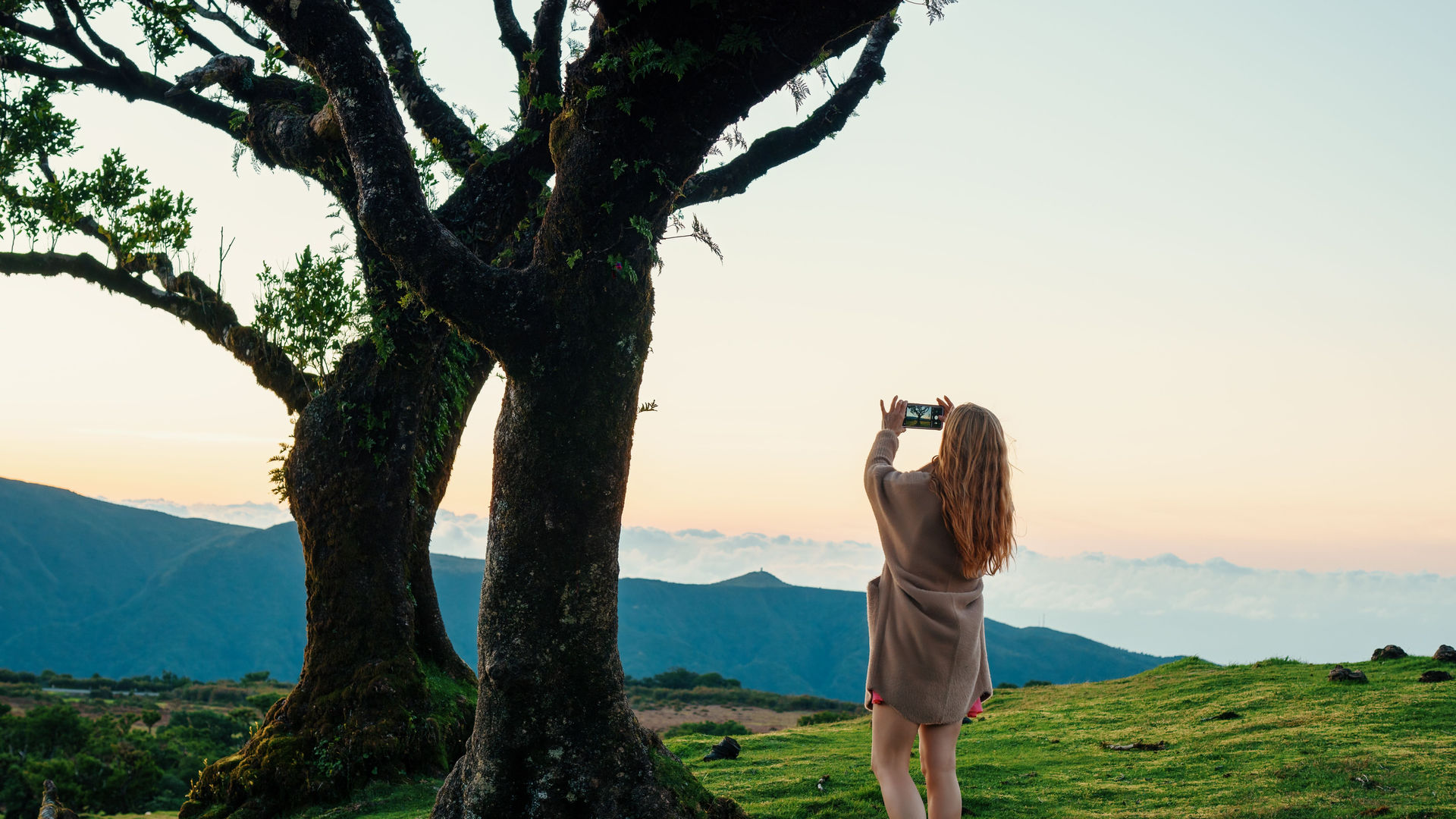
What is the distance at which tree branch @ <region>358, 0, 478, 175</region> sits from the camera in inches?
468

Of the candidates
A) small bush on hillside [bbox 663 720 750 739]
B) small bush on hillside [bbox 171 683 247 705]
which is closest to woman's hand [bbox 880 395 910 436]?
small bush on hillside [bbox 663 720 750 739]

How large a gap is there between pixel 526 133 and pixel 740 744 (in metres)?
11.0

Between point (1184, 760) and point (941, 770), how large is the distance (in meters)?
7.17

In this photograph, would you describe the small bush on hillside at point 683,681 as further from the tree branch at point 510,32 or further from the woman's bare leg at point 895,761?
the woman's bare leg at point 895,761

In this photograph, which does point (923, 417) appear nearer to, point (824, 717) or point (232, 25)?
point (232, 25)

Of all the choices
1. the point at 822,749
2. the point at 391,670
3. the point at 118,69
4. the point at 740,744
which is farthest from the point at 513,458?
the point at 118,69

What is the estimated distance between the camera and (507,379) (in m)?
6.80

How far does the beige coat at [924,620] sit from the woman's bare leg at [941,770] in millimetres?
122

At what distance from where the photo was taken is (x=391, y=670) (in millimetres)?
11109

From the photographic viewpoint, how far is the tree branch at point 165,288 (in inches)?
575

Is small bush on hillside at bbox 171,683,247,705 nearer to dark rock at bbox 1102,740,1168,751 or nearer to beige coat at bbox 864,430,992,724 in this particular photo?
dark rock at bbox 1102,740,1168,751

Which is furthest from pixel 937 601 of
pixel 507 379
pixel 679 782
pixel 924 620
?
pixel 507 379

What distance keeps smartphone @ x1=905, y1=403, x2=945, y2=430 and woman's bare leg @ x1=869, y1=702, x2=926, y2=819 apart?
1743mm

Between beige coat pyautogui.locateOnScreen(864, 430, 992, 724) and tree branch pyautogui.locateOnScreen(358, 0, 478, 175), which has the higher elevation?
tree branch pyautogui.locateOnScreen(358, 0, 478, 175)
